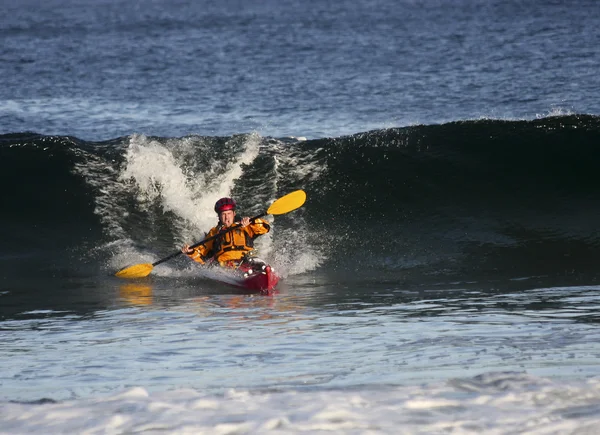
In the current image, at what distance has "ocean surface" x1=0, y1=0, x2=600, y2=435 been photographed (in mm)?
6465

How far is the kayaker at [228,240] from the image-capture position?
42.0 ft

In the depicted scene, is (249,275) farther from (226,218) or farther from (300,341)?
(300,341)

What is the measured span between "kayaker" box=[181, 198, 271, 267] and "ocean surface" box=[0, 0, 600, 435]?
10.0 inches

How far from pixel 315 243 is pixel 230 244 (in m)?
2.02

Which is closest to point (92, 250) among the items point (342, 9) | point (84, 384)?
point (84, 384)

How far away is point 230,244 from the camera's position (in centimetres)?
1283

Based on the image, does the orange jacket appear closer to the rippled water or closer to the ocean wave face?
the ocean wave face

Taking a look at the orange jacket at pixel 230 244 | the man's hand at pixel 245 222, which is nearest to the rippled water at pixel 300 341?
the orange jacket at pixel 230 244

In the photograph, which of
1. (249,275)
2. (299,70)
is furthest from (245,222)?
(299,70)

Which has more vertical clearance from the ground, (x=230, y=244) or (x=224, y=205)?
(x=224, y=205)

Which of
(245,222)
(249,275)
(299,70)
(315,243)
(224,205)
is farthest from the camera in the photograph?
(299,70)

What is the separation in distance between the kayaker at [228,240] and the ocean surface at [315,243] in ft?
0.83

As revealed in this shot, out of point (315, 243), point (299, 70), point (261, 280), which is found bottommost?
point (261, 280)

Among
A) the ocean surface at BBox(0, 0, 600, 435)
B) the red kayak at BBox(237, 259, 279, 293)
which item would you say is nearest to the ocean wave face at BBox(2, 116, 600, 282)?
the ocean surface at BBox(0, 0, 600, 435)
